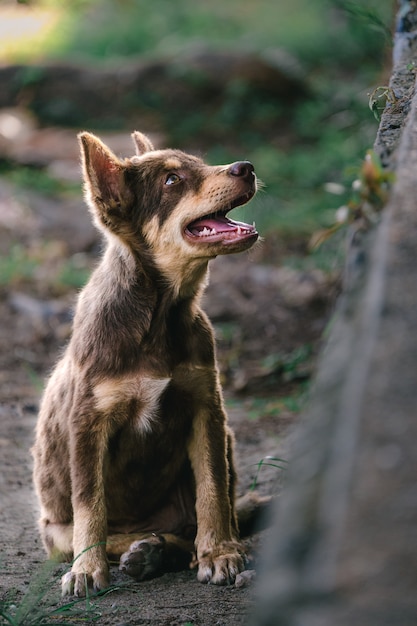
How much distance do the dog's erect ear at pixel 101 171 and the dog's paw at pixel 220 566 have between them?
5.59 feet

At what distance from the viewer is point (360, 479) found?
194 cm

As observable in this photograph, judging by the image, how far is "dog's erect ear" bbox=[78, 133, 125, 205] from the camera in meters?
4.36

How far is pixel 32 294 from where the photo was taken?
9.35 m

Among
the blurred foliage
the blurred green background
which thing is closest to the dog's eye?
the blurred green background

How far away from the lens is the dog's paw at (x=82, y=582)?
396 centimetres

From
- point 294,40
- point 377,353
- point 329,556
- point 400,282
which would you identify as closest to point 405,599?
point 329,556

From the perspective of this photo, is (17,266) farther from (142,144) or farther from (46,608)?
(46,608)

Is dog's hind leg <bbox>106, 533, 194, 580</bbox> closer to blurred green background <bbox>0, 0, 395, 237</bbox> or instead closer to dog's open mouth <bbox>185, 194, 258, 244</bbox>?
dog's open mouth <bbox>185, 194, 258, 244</bbox>

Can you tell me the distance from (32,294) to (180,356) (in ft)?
17.4

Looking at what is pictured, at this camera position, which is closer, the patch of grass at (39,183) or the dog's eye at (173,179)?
the dog's eye at (173,179)

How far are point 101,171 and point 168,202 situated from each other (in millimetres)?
350

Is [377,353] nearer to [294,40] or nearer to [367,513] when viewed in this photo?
[367,513]

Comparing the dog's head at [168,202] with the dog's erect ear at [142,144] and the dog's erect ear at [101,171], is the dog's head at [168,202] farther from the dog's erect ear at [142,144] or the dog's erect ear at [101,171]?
the dog's erect ear at [142,144]

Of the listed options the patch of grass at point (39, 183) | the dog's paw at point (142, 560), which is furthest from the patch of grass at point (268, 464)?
the patch of grass at point (39, 183)
